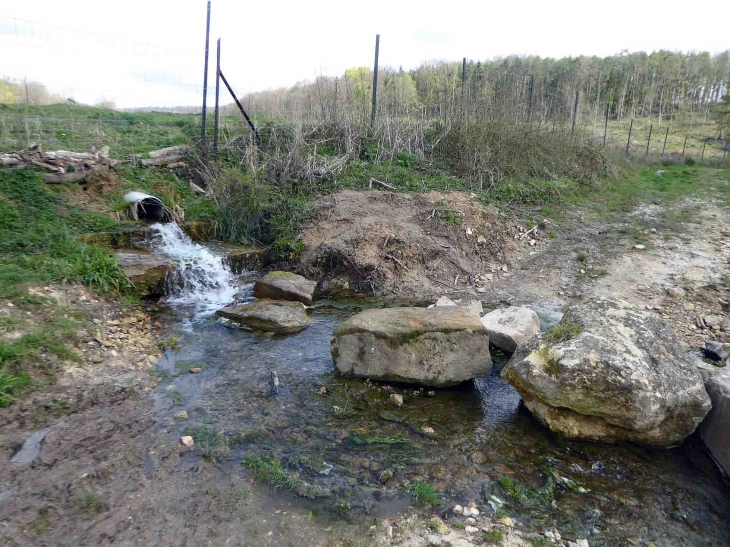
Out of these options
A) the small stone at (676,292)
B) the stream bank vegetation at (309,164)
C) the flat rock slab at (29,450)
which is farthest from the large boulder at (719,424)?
the stream bank vegetation at (309,164)

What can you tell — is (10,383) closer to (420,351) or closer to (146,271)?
(146,271)

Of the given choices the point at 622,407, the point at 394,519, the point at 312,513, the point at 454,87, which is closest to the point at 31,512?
the point at 312,513

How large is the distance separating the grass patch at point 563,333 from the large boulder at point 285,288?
3.55 meters

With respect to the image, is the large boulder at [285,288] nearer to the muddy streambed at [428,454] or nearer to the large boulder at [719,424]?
the muddy streambed at [428,454]

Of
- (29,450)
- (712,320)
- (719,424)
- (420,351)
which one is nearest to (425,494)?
(420,351)

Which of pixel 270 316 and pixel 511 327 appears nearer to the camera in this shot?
pixel 511 327

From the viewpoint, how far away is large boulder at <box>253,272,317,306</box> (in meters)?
6.72

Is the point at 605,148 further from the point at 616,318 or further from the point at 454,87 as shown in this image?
the point at 616,318

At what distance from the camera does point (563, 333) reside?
410 centimetres

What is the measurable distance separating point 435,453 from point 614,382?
1.47m

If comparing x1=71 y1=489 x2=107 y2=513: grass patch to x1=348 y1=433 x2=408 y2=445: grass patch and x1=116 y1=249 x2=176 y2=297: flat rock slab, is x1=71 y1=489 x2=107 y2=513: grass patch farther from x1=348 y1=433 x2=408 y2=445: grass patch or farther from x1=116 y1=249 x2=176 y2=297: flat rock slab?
x1=116 y1=249 x2=176 y2=297: flat rock slab

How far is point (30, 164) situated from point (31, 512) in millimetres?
6538

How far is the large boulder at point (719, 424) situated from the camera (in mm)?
3615

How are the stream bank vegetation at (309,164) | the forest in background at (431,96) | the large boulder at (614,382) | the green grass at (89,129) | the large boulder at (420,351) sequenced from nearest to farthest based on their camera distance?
the large boulder at (614,382) < the large boulder at (420,351) < the stream bank vegetation at (309,164) < the green grass at (89,129) < the forest in background at (431,96)
